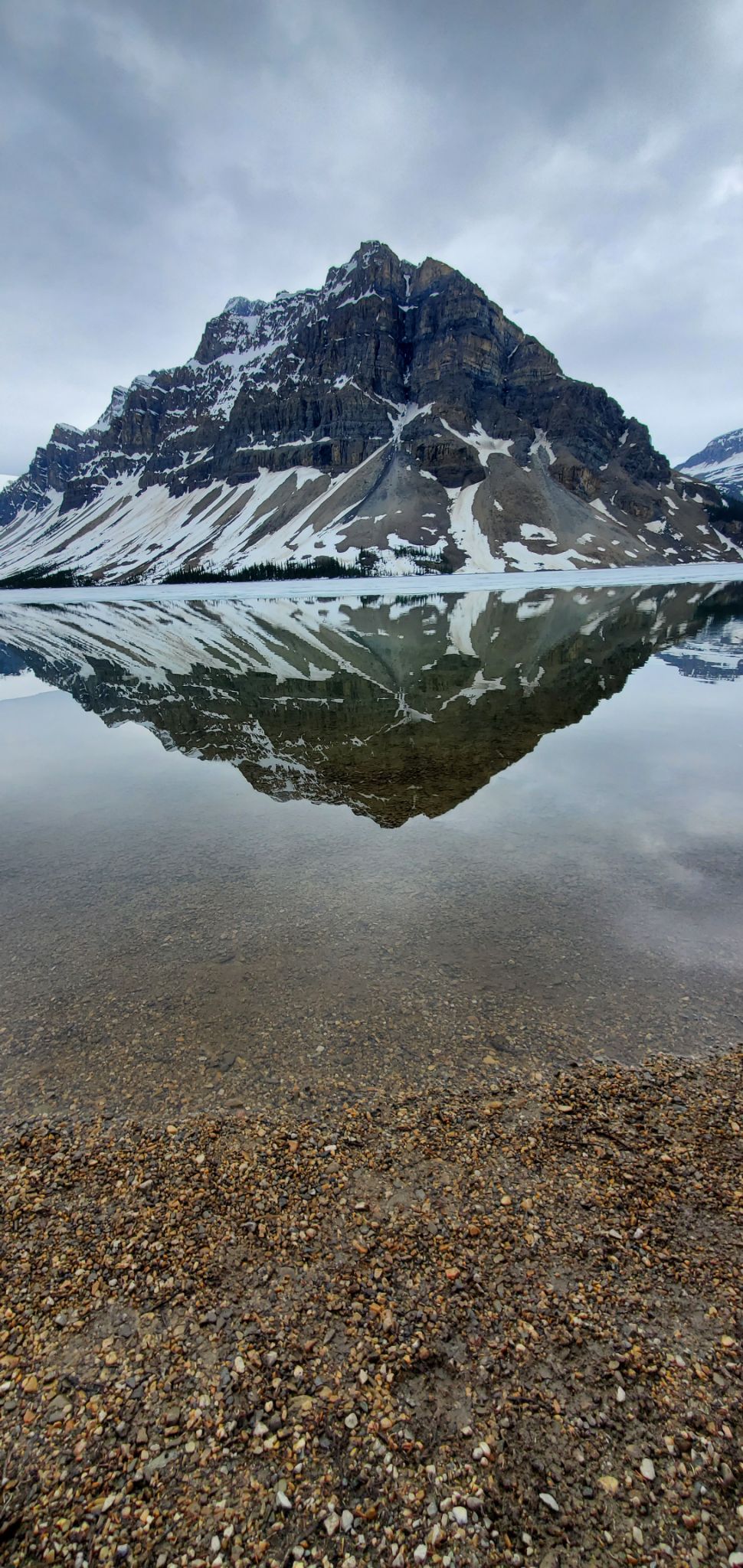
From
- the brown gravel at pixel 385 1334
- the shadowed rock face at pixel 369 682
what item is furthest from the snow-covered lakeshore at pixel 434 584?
the brown gravel at pixel 385 1334

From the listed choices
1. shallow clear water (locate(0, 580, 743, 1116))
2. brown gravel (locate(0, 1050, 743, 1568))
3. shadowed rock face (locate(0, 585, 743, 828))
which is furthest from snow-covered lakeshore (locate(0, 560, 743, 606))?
brown gravel (locate(0, 1050, 743, 1568))

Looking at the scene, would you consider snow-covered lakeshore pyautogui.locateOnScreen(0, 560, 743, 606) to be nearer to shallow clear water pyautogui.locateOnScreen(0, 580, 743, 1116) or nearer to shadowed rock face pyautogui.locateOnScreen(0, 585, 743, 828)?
shadowed rock face pyautogui.locateOnScreen(0, 585, 743, 828)

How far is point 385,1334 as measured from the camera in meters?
5.39

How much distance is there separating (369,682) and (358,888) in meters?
22.8

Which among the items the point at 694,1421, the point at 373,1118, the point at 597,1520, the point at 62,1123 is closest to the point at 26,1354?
the point at 62,1123

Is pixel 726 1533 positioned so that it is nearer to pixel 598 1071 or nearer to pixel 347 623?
pixel 598 1071

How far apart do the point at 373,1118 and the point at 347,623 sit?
205 feet

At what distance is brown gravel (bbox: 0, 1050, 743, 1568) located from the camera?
4289mm

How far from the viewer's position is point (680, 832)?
48.4ft

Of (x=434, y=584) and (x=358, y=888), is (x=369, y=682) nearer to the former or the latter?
(x=358, y=888)

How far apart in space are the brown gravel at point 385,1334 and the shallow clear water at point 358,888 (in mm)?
969

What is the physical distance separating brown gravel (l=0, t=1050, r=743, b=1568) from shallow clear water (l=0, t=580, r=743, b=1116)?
97 cm

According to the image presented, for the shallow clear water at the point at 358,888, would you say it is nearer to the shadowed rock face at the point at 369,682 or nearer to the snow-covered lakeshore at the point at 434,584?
the shadowed rock face at the point at 369,682

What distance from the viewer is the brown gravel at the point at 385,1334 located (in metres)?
4.29
